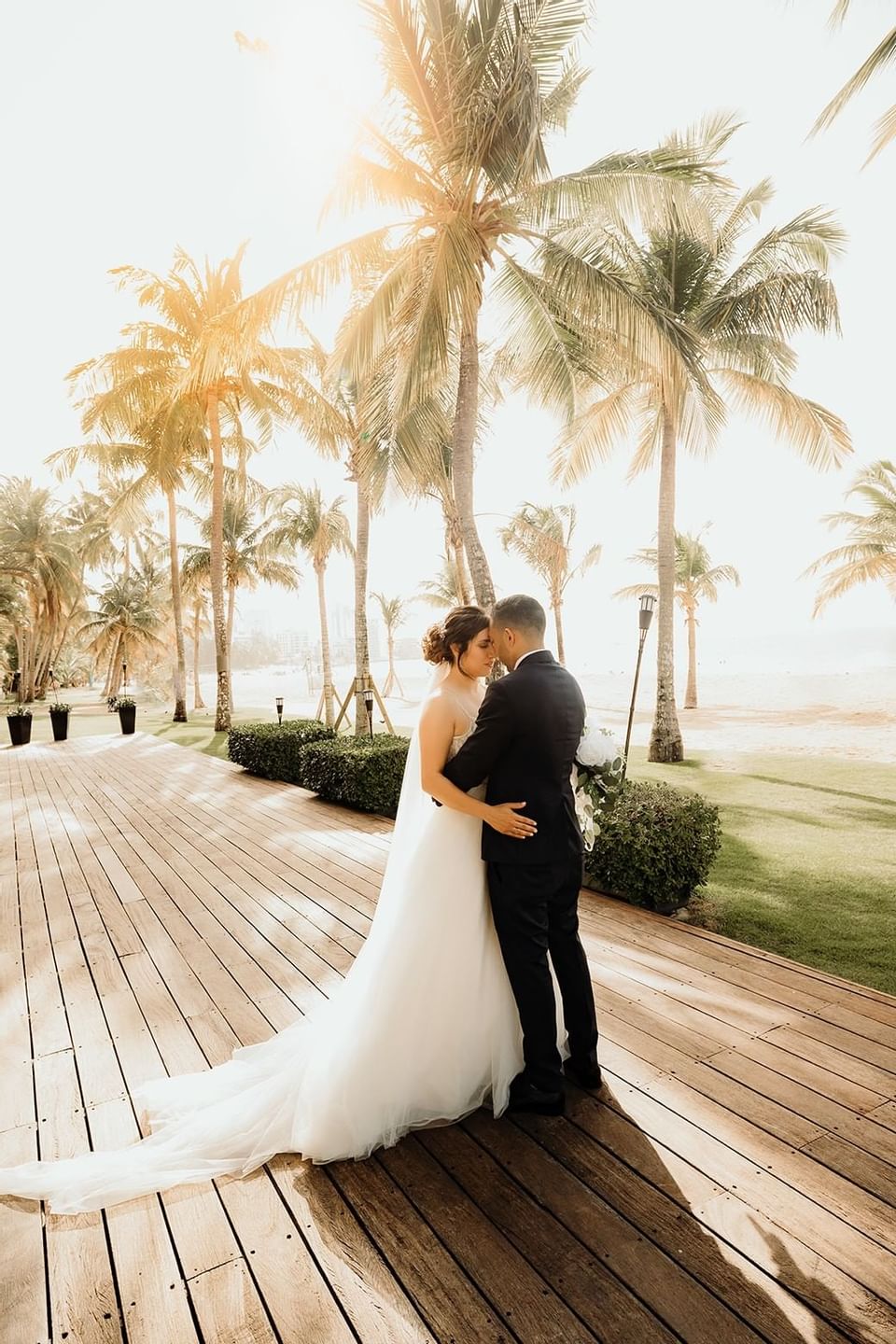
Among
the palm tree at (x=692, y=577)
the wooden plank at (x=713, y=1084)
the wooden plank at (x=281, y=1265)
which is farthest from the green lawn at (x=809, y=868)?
the palm tree at (x=692, y=577)

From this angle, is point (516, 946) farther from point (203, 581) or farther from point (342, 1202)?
point (203, 581)

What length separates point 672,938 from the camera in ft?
15.6

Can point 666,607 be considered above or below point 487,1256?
above

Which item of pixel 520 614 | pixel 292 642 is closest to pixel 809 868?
pixel 520 614

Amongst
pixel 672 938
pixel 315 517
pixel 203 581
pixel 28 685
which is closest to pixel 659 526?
pixel 672 938

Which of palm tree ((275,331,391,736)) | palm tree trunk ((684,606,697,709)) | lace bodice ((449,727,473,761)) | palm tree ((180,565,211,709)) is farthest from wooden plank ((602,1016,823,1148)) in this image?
palm tree trunk ((684,606,697,709))

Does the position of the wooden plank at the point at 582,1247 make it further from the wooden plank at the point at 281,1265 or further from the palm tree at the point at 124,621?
the palm tree at the point at 124,621

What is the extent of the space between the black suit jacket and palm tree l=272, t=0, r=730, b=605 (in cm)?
568

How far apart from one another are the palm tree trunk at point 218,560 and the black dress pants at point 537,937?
16794mm

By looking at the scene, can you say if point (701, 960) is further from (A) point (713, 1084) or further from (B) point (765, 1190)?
(B) point (765, 1190)

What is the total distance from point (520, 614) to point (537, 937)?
1.28 metres

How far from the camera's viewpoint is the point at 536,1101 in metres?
2.80

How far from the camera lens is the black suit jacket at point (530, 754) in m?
2.60

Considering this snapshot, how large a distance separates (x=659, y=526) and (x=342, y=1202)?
13.9m
